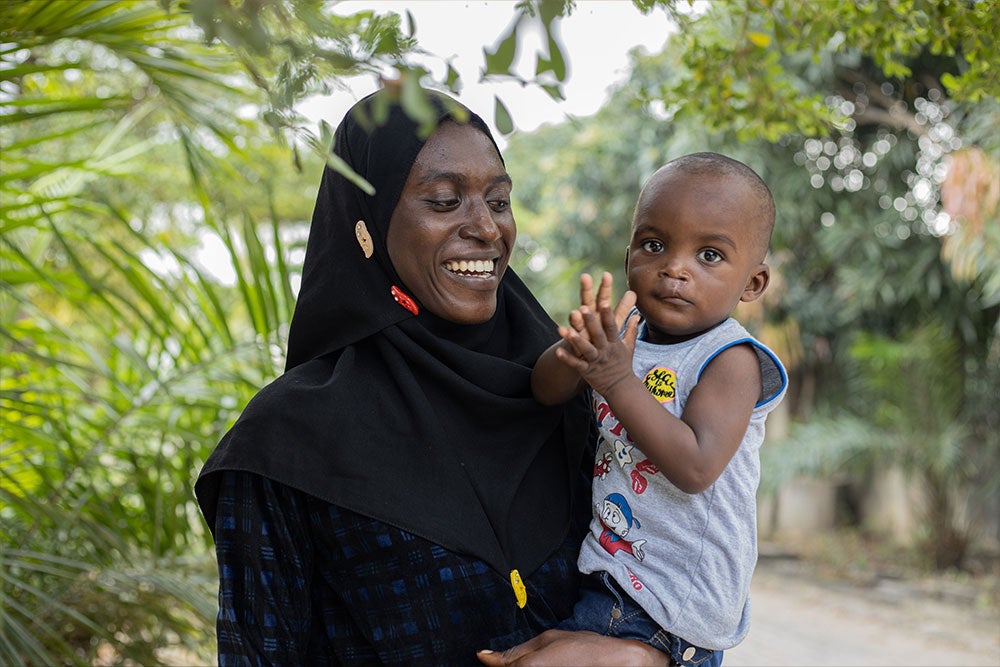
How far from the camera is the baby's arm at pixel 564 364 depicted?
137 cm

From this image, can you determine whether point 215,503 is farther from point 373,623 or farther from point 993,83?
point 993,83

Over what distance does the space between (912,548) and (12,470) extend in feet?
25.2

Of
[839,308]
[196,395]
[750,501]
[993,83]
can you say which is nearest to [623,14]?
[993,83]

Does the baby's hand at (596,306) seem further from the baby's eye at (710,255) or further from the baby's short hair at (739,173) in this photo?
the baby's short hair at (739,173)

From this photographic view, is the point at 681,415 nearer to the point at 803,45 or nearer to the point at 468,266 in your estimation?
the point at 468,266

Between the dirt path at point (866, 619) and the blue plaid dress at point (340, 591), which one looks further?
the dirt path at point (866, 619)

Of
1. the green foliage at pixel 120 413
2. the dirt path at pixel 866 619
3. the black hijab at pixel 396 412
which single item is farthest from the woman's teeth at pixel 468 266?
the dirt path at pixel 866 619

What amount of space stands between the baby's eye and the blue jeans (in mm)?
513

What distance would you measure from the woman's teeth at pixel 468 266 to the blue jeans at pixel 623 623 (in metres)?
0.53

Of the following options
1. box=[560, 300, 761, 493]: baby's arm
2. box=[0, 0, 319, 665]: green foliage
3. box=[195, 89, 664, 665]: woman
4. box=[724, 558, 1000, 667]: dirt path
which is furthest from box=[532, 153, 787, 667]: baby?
box=[724, 558, 1000, 667]: dirt path

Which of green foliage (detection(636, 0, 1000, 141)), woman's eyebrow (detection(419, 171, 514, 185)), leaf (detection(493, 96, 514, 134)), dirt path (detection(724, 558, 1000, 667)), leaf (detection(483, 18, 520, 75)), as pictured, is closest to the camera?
leaf (detection(483, 18, 520, 75))

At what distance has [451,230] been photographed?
5.40ft

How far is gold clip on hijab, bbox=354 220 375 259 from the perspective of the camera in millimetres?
1725

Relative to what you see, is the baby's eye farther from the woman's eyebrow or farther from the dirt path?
the dirt path
